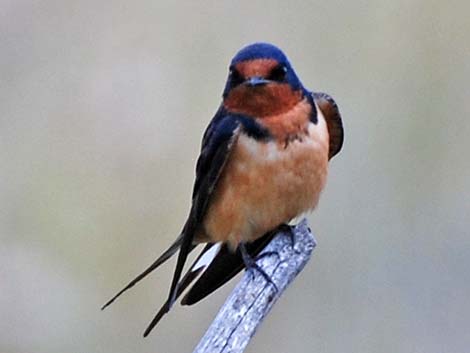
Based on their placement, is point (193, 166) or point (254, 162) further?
point (193, 166)

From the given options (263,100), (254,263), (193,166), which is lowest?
(193,166)

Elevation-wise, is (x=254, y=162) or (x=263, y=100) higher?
(x=263, y=100)

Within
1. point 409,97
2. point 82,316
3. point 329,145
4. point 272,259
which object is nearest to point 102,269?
point 82,316

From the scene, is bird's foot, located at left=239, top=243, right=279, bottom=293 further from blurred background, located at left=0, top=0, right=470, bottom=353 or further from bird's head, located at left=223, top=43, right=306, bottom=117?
blurred background, located at left=0, top=0, right=470, bottom=353

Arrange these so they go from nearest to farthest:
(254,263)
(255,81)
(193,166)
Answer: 1. (254,263)
2. (255,81)
3. (193,166)

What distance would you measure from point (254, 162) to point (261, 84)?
6.9 inches

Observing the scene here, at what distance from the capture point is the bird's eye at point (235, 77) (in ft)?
10.3

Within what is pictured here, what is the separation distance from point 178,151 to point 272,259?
72.4 inches

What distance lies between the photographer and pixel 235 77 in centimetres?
315

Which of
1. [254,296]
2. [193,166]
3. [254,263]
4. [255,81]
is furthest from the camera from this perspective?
[193,166]

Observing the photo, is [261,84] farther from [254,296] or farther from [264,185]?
[254,296]

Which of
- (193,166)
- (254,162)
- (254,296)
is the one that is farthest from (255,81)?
(193,166)

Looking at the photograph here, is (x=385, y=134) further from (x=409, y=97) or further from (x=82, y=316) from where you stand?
(x=82, y=316)

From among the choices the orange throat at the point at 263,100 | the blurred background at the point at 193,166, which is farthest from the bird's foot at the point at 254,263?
the blurred background at the point at 193,166
